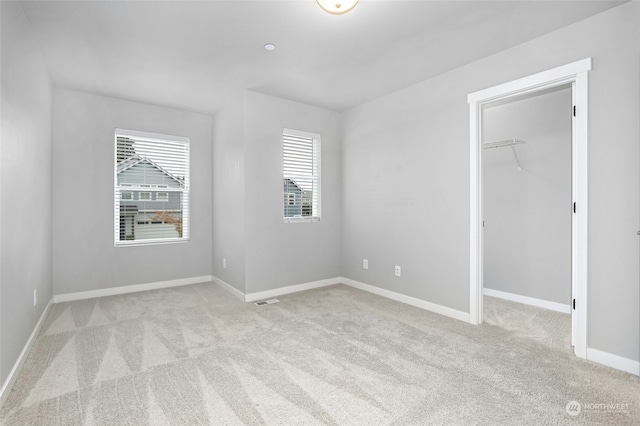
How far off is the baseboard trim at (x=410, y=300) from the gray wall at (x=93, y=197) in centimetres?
253

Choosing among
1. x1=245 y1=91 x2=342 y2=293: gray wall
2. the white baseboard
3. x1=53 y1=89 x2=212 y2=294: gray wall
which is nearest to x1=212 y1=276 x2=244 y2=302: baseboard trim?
x1=245 y1=91 x2=342 y2=293: gray wall

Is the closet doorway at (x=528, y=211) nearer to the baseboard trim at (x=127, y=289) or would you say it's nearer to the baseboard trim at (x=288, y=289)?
the baseboard trim at (x=288, y=289)

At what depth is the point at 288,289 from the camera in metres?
4.27

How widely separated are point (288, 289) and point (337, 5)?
10.8ft

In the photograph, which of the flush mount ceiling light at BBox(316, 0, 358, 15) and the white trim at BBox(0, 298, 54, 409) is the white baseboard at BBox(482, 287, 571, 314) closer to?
the flush mount ceiling light at BBox(316, 0, 358, 15)

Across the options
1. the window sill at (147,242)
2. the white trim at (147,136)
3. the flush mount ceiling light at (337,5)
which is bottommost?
the window sill at (147,242)

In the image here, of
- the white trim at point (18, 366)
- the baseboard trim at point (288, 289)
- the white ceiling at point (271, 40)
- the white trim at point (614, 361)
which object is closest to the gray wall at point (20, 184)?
the white trim at point (18, 366)

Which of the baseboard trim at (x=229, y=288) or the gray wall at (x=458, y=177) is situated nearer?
the gray wall at (x=458, y=177)

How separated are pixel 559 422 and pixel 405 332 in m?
1.32

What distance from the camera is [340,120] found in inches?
190

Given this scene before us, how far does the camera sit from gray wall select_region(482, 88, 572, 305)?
11.3ft

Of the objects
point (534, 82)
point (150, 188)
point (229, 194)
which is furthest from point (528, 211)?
point (150, 188)

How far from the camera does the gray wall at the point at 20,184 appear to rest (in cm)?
200

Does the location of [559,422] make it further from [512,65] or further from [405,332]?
[512,65]
